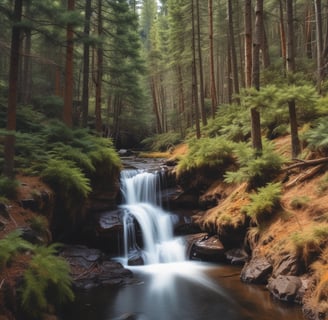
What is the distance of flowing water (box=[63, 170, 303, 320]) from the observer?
7.96 metres

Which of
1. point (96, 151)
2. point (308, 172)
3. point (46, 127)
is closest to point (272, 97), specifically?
point (308, 172)

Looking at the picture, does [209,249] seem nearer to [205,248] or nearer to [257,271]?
[205,248]

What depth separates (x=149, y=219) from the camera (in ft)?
48.4

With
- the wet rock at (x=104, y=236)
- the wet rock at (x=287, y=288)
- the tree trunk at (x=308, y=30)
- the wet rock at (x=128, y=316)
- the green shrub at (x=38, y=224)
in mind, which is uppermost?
the tree trunk at (x=308, y=30)

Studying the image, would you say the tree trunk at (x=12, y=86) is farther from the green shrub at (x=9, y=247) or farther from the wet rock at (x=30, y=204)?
the green shrub at (x=9, y=247)

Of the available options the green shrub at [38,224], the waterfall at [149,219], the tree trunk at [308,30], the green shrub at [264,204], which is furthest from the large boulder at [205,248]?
the tree trunk at [308,30]

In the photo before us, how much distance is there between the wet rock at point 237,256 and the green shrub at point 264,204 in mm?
1290

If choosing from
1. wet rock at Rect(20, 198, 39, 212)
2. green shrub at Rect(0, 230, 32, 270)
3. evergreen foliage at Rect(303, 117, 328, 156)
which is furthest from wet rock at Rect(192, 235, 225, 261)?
green shrub at Rect(0, 230, 32, 270)

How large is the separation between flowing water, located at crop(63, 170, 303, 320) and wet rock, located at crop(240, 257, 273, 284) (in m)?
0.21

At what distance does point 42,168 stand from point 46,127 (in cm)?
330

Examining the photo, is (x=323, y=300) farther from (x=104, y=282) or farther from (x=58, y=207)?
(x=58, y=207)

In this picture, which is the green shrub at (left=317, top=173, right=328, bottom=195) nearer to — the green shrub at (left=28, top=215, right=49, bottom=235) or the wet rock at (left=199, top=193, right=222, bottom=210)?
the wet rock at (left=199, top=193, right=222, bottom=210)

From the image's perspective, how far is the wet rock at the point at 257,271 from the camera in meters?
9.12

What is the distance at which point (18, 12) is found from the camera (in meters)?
9.35
